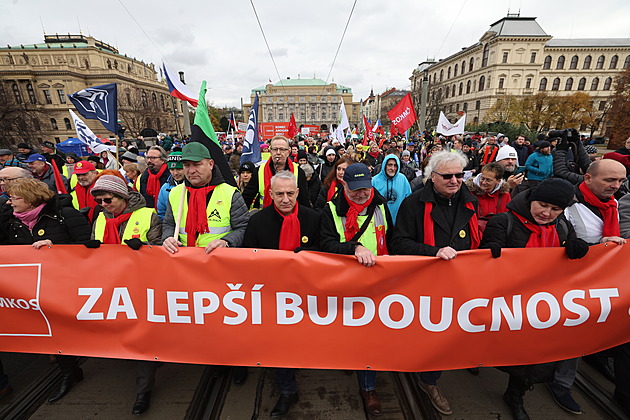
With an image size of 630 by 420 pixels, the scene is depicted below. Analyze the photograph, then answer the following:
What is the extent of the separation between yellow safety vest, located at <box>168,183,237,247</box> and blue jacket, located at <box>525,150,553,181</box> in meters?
5.62

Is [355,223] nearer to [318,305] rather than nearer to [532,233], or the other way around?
[318,305]

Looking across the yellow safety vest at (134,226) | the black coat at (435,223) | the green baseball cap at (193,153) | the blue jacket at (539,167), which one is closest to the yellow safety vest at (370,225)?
the black coat at (435,223)

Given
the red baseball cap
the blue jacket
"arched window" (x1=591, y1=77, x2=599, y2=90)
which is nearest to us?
the red baseball cap

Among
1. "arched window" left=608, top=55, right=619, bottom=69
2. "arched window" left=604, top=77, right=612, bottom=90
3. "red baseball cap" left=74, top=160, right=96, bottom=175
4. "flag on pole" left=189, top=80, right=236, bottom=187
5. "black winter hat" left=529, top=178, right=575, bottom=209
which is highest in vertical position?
"arched window" left=608, top=55, right=619, bottom=69

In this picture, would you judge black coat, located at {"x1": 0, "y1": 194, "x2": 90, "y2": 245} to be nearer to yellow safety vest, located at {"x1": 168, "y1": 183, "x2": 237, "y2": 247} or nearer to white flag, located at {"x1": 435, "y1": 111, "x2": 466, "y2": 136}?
yellow safety vest, located at {"x1": 168, "y1": 183, "x2": 237, "y2": 247}

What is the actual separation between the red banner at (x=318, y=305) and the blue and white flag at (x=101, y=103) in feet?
13.6

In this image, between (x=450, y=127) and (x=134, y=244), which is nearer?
(x=134, y=244)

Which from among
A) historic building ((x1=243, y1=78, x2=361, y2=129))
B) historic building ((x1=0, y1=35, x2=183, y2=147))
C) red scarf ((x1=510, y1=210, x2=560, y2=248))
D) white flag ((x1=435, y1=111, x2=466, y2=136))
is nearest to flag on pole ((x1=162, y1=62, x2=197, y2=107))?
red scarf ((x1=510, y1=210, x2=560, y2=248))

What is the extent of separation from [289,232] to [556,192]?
207cm

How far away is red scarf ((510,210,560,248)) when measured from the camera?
2.31 m

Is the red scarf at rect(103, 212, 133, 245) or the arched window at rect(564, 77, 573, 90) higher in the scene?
A: the arched window at rect(564, 77, 573, 90)

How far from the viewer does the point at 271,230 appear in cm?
254

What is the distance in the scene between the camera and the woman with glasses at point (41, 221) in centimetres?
246

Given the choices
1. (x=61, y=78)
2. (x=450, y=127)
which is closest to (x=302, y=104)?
(x=61, y=78)
